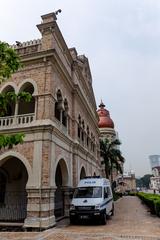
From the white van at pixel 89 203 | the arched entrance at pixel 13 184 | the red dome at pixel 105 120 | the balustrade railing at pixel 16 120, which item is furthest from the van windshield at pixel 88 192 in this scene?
the red dome at pixel 105 120

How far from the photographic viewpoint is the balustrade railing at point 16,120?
13.6m

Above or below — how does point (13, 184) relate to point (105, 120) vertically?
below

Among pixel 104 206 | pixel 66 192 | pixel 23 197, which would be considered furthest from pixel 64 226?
pixel 23 197

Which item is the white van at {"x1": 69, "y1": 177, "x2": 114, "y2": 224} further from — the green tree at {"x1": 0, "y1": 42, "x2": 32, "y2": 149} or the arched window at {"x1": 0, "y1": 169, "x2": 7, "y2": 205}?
the green tree at {"x1": 0, "y1": 42, "x2": 32, "y2": 149}

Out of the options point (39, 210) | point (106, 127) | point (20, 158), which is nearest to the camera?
point (39, 210)

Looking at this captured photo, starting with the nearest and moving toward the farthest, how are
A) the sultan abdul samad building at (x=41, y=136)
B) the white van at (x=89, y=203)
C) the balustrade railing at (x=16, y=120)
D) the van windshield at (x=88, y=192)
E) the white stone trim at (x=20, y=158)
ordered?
1. the sultan abdul samad building at (x=41, y=136)
2. the white stone trim at (x=20, y=158)
3. the white van at (x=89, y=203)
4. the balustrade railing at (x=16, y=120)
5. the van windshield at (x=88, y=192)

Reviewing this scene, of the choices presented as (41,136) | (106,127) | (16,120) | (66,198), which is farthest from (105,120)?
(41,136)

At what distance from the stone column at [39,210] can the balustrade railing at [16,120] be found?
371 centimetres

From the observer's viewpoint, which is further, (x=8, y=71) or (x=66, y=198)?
(x=66, y=198)

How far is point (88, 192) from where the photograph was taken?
1414 centimetres

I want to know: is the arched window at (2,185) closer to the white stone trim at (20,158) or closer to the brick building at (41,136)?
the brick building at (41,136)

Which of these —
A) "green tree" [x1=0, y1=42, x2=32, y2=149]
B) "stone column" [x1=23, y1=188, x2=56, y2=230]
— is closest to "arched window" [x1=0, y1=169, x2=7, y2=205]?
"stone column" [x1=23, y1=188, x2=56, y2=230]

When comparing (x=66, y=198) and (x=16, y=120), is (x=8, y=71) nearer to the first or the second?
(x=16, y=120)

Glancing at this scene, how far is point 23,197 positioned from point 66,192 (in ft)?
8.95
